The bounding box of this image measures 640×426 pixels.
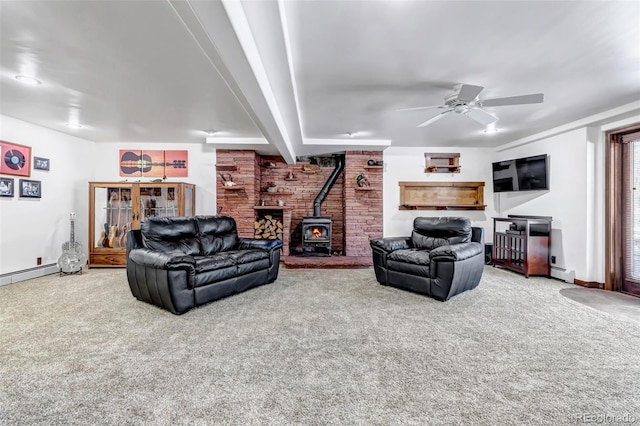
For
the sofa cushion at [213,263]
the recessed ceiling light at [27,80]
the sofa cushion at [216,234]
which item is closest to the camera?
the recessed ceiling light at [27,80]

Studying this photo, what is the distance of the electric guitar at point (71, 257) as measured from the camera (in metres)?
4.54

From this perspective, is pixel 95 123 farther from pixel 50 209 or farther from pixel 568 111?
pixel 568 111

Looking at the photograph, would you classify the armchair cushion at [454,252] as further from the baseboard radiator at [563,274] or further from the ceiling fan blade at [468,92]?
the baseboard radiator at [563,274]

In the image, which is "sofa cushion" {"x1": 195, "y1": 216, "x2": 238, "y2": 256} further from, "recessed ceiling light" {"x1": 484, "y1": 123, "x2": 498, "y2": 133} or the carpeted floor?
"recessed ceiling light" {"x1": 484, "y1": 123, "x2": 498, "y2": 133}

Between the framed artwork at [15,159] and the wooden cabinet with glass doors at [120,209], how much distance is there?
903 millimetres

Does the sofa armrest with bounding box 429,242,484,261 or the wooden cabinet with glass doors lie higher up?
the wooden cabinet with glass doors

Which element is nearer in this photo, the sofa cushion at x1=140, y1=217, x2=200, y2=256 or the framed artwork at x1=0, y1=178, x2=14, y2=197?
the sofa cushion at x1=140, y1=217, x2=200, y2=256

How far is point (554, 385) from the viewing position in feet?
5.74

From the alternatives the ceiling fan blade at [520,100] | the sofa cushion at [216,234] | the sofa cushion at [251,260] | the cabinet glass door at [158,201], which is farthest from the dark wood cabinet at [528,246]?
the cabinet glass door at [158,201]

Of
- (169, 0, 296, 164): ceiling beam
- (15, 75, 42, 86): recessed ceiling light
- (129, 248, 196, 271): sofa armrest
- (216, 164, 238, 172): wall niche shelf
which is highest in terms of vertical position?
(15, 75, 42, 86): recessed ceiling light

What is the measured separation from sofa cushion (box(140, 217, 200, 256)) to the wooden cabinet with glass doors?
1581mm

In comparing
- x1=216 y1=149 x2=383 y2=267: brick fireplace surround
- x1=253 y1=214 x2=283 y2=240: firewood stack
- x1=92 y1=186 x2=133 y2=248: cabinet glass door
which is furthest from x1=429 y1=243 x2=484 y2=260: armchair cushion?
x1=92 y1=186 x2=133 y2=248: cabinet glass door

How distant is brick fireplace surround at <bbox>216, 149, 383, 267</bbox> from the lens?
5723 millimetres

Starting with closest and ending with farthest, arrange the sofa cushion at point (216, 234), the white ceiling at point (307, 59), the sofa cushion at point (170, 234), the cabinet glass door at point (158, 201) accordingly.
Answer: the white ceiling at point (307, 59) < the sofa cushion at point (170, 234) < the sofa cushion at point (216, 234) < the cabinet glass door at point (158, 201)
